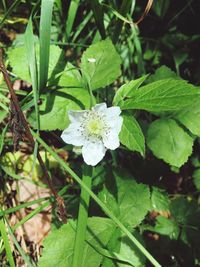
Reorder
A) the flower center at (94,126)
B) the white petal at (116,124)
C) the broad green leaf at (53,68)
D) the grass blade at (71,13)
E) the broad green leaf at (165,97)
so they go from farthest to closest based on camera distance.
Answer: the grass blade at (71,13)
the broad green leaf at (53,68)
the flower center at (94,126)
the white petal at (116,124)
the broad green leaf at (165,97)

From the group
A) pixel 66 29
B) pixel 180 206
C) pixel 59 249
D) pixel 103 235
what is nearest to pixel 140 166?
pixel 180 206

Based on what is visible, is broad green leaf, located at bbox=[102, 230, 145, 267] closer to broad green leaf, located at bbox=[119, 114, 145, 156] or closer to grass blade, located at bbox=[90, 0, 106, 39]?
broad green leaf, located at bbox=[119, 114, 145, 156]

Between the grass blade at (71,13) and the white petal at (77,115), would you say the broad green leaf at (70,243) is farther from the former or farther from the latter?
the grass blade at (71,13)

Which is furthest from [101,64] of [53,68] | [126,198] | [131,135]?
[126,198]

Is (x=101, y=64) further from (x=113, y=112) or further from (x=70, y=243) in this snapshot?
(x=70, y=243)

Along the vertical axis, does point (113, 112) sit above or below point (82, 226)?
above

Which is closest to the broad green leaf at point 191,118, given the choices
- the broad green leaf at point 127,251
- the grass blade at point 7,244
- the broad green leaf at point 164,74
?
the broad green leaf at point 164,74
